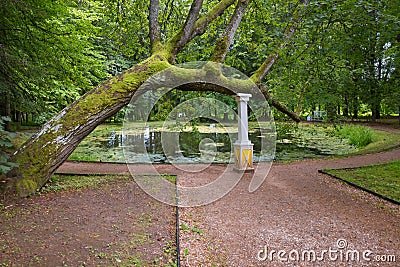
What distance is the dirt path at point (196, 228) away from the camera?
2967 millimetres

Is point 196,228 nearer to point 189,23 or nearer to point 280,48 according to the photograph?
point 189,23

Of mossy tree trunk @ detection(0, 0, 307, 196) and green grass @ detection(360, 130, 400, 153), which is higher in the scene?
mossy tree trunk @ detection(0, 0, 307, 196)

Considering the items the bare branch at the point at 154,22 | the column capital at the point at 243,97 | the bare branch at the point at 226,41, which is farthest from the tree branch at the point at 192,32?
the column capital at the point at 243,97

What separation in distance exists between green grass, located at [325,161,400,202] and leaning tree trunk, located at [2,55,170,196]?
4.30 metres

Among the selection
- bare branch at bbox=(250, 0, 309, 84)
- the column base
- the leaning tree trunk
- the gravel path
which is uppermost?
bare branch at bbox=(250, 0, 309, 84)

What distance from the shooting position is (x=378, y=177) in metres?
6.32

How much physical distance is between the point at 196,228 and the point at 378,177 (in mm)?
4425

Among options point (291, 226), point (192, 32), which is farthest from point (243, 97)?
point (291, 226)

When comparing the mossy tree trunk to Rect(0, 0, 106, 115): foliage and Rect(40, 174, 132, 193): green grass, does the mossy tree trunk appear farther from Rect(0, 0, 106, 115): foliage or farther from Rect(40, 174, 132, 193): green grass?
Rect(0, 0, 106, 115): foliage

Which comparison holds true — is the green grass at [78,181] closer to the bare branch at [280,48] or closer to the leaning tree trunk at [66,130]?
the leaning tree trunk at [66,130]

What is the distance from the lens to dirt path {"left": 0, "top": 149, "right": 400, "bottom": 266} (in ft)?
9.73

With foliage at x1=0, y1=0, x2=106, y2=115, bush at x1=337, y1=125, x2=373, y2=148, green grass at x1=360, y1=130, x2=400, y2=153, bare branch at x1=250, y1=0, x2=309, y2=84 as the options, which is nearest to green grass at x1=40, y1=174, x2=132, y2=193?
foliage at x1=0, y1=0, x2=106, y2=115

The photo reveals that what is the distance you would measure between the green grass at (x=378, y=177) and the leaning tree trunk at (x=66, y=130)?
169 inches

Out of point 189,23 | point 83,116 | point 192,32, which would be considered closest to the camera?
point 83,116
